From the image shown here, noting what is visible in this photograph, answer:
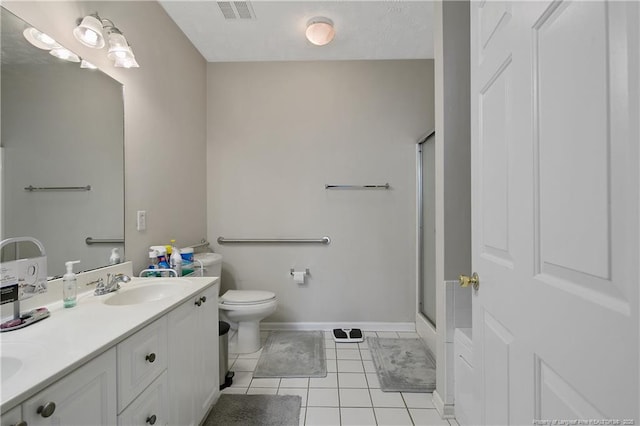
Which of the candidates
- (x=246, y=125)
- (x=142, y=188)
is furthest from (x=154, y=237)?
(x=246, y=125)

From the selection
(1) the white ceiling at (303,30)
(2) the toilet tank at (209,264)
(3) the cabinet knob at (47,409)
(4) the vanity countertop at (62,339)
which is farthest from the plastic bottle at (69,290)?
(1) the white ceiling at (303,30)

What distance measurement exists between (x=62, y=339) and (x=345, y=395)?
147cm

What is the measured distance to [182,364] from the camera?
3.75ft

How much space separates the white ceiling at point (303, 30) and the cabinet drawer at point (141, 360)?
2.10 metres

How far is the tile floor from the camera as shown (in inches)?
56.7

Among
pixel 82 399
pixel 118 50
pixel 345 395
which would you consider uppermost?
pixel 118 50


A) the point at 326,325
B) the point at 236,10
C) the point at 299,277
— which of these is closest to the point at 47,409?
the point at 299,277

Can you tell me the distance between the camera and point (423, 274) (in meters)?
2.41

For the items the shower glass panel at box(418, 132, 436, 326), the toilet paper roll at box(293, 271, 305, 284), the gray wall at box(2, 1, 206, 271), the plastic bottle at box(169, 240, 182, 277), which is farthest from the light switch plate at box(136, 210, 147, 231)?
the shower glass panel at box(418, 132, 436, 326)

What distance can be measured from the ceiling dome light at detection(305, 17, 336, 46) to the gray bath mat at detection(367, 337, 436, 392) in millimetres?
2529

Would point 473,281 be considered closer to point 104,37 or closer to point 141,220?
point 141,220

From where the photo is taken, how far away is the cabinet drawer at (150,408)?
2.76ft

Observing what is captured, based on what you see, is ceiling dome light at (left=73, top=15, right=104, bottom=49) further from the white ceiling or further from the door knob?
the door knob

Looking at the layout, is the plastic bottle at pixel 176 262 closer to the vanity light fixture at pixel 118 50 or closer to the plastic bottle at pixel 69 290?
the plastic bottle at pixel 69 290
